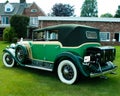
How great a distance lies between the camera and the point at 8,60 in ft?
37.5

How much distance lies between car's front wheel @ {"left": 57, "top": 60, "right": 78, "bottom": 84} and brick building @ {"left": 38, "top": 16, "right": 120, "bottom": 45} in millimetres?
25110

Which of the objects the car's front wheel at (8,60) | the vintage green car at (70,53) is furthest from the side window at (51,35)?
the car's front wheel at (8,60)

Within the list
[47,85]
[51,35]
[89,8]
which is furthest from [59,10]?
[47,85]

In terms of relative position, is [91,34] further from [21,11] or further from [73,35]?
[21,11]

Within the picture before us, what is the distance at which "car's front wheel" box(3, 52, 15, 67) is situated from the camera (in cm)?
1130

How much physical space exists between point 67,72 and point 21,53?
257 centimetres

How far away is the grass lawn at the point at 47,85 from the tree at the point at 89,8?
255 ft

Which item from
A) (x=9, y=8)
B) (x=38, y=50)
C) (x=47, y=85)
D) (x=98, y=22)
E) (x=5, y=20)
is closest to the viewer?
(x=47, y=85)

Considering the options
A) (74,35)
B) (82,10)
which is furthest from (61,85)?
(82,10)

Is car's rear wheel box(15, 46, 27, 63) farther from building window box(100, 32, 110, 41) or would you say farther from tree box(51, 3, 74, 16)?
tree box(51, 3, 74, 16)

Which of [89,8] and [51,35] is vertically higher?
[89,8]

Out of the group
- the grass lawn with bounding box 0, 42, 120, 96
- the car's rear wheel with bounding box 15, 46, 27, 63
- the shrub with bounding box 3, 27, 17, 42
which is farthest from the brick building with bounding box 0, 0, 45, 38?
the grass lawn with bounding box 0, 42, 120, 96

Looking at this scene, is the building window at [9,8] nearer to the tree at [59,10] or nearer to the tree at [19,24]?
the tree at [19,24]

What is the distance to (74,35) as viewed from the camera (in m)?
8.94
